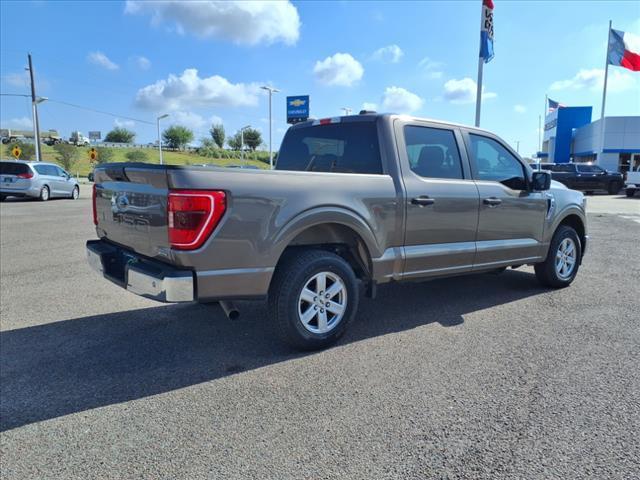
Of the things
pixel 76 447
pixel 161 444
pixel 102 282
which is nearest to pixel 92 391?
pixel 76 447

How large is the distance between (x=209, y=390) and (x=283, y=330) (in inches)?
27.6

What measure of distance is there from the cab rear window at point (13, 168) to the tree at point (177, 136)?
287 ft

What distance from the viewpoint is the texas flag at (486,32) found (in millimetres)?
15852

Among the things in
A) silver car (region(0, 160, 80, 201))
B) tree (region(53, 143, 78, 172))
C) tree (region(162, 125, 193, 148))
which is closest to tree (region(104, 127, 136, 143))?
tree (region(162, 125, 193, 148))

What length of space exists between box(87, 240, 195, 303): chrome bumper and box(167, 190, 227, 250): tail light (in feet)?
0.70

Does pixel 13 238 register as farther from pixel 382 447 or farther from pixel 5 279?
pixel 382 447

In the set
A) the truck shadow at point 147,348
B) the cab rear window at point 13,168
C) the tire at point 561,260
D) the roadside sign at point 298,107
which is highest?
the roadside sign at point 298,107

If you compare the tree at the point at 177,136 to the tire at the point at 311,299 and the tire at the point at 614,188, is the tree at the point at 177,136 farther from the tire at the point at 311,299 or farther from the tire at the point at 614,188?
the tire at the point at 311,299

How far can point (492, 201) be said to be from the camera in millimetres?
4914

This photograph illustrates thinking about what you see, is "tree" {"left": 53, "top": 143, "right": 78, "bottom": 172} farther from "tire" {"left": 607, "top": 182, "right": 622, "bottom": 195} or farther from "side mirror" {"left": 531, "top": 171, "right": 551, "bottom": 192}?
"side mirror" {"left": 531, "top": 171, "right": 551, "bottom": 192}

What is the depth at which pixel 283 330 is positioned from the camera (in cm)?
364

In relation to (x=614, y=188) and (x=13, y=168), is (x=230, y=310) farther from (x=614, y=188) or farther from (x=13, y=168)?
(x=614, y=188)

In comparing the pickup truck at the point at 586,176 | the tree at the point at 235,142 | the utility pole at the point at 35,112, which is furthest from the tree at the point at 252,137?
the pickup truck at the point at 586,176

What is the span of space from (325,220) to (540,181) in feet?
9.63
